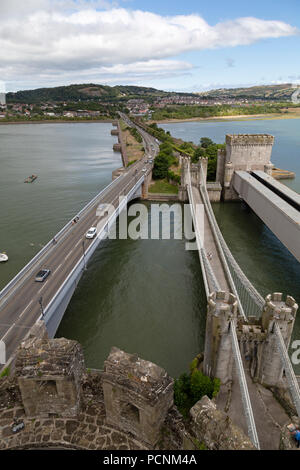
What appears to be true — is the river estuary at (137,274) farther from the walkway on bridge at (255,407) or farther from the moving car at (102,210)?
the walkway on bridge at (255,407)

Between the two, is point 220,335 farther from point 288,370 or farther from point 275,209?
point 275,209

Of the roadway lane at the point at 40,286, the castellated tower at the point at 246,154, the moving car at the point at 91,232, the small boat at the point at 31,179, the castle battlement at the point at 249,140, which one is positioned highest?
the castle battlement at the point at 249,140

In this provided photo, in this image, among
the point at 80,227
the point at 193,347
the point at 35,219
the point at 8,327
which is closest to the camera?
the point at 8,327

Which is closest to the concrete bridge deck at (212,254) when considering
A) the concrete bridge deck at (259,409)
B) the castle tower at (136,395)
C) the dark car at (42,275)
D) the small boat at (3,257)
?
the concrete bridge deck at (259,409)

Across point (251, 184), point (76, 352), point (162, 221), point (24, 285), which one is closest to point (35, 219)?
point (162, 221)

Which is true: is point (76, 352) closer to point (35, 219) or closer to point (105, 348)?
point (105, 348)

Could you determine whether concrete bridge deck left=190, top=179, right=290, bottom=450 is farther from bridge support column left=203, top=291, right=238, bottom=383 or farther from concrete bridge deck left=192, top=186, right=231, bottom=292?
concrete bridge deck left=192, top=186, right=231, bottom=292

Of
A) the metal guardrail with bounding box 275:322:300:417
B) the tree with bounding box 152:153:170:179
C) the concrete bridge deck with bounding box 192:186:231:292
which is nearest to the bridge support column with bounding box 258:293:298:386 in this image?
the metal guardrail with bounding box 275:322:300:417
